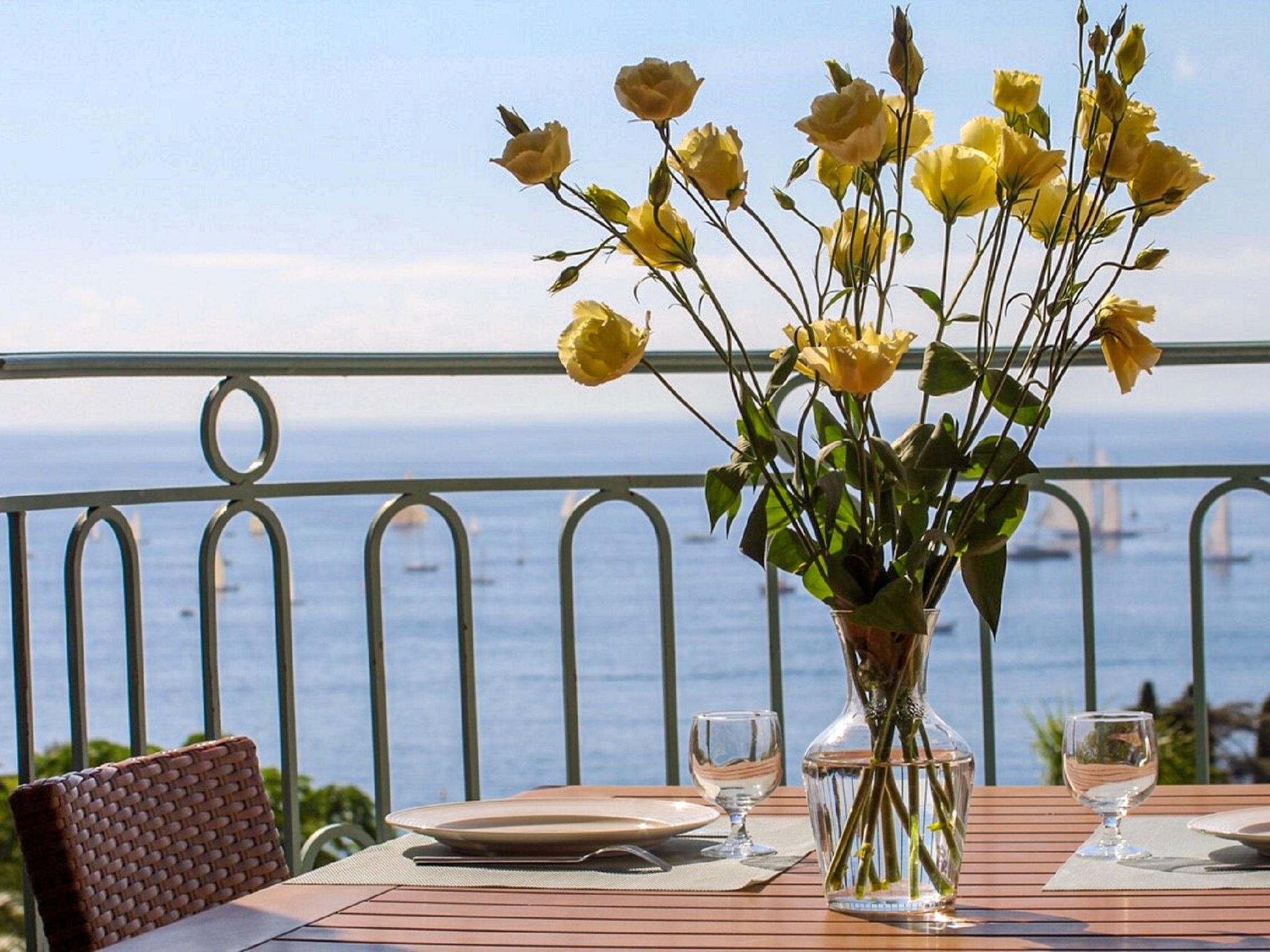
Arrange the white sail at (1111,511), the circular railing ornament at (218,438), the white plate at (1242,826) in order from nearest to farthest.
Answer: the white plate at (1242,826) < the circular railing ornament at (218,438) < the white sail at (1111,511)

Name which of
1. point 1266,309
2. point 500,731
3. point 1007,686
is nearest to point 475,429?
point 500,731

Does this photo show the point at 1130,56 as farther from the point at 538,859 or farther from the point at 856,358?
the point at 538,859

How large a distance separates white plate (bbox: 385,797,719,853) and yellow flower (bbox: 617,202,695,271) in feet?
1.63

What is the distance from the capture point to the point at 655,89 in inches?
41.9

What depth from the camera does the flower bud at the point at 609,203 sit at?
1134mm

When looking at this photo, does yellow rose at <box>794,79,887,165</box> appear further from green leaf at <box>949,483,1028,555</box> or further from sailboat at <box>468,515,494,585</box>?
sailboat at <box>468,515,494,585</box>

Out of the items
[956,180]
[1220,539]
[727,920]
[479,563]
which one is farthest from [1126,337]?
[1220,539]

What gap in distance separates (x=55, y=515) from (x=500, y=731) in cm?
1618

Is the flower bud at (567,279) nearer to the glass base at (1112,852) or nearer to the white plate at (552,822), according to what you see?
the white plate at (552,822)

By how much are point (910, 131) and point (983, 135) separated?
72 millimetres

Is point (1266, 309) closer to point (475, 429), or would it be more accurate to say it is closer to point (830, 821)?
point (475, 429)

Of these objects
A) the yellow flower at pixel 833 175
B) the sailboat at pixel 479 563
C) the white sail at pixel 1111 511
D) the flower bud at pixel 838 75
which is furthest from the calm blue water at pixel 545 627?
the flower bud at pixel 838 75

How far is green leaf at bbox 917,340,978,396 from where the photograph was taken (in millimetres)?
1099

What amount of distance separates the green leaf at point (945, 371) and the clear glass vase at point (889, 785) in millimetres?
154
